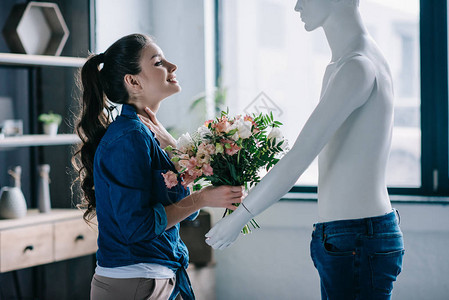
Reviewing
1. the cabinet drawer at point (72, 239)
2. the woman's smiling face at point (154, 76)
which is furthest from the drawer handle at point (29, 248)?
the woman's smiling face at point (154, 76)

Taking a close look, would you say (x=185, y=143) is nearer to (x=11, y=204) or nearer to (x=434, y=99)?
(x=11, y=204)

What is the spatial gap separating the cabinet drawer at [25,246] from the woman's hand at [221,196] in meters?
1.61

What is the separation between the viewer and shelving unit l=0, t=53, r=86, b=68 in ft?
9.48

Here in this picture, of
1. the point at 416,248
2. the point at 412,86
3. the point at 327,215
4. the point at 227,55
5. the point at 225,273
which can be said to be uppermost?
the point at 227,55

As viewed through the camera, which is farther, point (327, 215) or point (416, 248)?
point (416, 248)

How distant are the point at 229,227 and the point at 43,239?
1.83 m

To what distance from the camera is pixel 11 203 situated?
2936mm

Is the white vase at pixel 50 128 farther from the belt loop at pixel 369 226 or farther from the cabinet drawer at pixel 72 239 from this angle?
the belt loop at pixel 369 226

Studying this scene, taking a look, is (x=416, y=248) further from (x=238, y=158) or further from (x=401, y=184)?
(x=238, y=158)

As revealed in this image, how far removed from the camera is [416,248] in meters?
3.09

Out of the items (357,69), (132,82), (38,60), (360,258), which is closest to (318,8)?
(357,69)

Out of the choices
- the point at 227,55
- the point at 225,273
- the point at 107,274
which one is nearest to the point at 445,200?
the point at 225,273

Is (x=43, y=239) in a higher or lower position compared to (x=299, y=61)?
lower

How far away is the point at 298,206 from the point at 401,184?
0.67 metres
